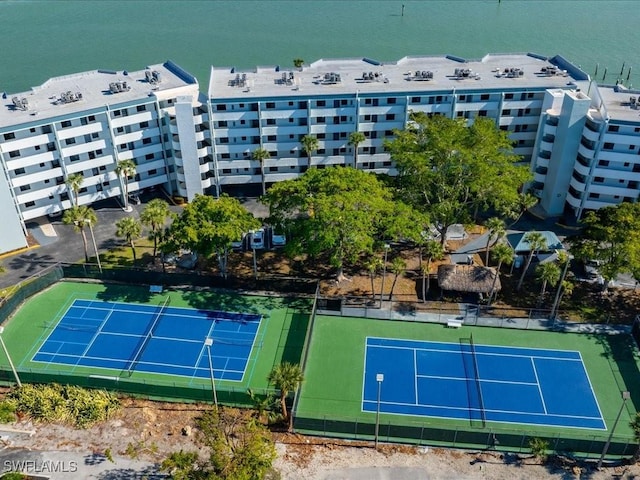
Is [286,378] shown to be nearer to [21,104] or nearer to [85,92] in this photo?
[21,104]

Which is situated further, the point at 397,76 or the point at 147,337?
the point at 397,76

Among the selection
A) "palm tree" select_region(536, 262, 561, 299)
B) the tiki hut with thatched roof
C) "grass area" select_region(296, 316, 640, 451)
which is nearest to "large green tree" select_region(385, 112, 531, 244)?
the tiki hut with thatched roof

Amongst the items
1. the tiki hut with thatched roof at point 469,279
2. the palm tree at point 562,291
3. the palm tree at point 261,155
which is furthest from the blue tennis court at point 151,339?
the palm tree at point 562,291

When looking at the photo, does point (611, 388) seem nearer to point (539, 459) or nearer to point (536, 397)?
point (536, 397)

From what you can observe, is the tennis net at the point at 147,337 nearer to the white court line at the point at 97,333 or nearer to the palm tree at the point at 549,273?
the white court line at the point at 97,333

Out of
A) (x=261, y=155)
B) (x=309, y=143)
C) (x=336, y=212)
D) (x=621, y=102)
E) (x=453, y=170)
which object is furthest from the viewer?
(x=261, y=155)

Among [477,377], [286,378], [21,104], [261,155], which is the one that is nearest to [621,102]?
[477,377]

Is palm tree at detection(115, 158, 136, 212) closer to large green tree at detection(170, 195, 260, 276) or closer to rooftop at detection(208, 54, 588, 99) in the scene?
rooftop at detection(208, 54, 588, 99)

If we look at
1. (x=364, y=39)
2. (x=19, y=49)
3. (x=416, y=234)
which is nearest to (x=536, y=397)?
(x=416, y=234)
